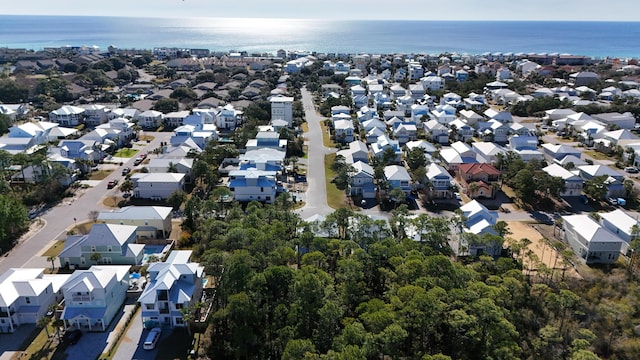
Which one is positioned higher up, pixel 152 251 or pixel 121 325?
pixel 152 251

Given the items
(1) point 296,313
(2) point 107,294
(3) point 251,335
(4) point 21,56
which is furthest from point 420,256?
(4) point 21,56

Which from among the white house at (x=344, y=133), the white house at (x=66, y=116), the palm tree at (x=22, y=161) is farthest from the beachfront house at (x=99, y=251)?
the white house at (x=66, y=116)

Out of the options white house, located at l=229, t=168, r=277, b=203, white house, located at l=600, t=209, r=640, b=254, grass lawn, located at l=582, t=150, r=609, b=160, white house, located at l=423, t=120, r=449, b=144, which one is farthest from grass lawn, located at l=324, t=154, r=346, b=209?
grass lawn, located at l=582, t=150, r=609, b=160

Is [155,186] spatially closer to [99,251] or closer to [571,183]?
[99,251]

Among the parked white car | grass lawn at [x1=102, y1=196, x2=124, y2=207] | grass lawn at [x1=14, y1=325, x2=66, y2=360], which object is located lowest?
grass lawn at [x1=14, y1=325, x2=66, y2=360]

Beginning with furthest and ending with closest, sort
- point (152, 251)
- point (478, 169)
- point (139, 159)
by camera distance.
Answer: point (139, 159) → point (478, 169) → point (152, 251)

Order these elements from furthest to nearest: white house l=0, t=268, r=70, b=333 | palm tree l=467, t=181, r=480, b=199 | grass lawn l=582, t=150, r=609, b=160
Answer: grass lawn l=582, t=150, r=609, b=160
palm tree l=467, t=181, r=480, b=199
white house l=0, t=268, r=70, b=333

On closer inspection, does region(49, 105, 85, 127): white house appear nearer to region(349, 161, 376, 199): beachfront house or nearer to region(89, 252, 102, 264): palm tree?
region(89, 252, 102, 264): palm tree

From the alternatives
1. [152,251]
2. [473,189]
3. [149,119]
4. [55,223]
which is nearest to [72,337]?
[152,251]
